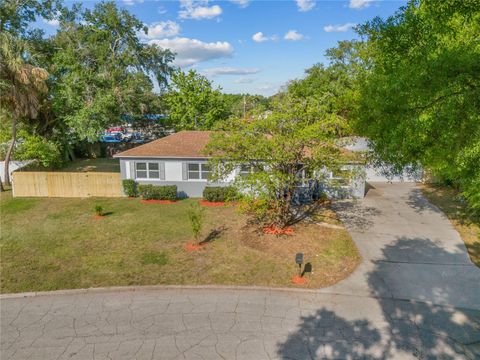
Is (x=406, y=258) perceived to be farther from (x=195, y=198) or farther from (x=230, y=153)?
(x=195, y=198)

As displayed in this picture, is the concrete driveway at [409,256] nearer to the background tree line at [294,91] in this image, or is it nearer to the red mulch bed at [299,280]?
the red mulch bed at [299,280]

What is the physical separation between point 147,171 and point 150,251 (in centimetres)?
861

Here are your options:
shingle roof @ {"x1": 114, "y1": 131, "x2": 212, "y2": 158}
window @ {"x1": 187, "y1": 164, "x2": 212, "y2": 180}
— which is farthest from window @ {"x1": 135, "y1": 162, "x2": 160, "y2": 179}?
window @ {"x1": 187, "y1": 164, "x2": 212, "y2": 180}

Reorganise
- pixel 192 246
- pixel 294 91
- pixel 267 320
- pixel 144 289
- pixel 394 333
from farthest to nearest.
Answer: pixel 294 91 < pixel 192 246 < pixel 144 289 < pixel 267 320 < pixel 394 333

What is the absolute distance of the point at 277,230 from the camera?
1394 centimetres

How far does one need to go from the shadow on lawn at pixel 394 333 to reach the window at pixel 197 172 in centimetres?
1237

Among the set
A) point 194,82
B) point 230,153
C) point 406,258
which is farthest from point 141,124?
point 406,258

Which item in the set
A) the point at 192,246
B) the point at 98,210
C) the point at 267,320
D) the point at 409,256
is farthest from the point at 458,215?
the point at 98,210

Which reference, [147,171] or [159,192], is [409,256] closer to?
[159,192]

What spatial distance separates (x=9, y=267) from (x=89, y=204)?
7637 mm

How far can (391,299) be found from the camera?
9.00 meters

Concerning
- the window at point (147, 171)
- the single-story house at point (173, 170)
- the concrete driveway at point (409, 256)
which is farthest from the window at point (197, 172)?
the concrete driveway at point (409, 256)

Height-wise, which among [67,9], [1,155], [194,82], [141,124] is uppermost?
[67,9]

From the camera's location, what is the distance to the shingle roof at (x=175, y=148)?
19.2 metres
